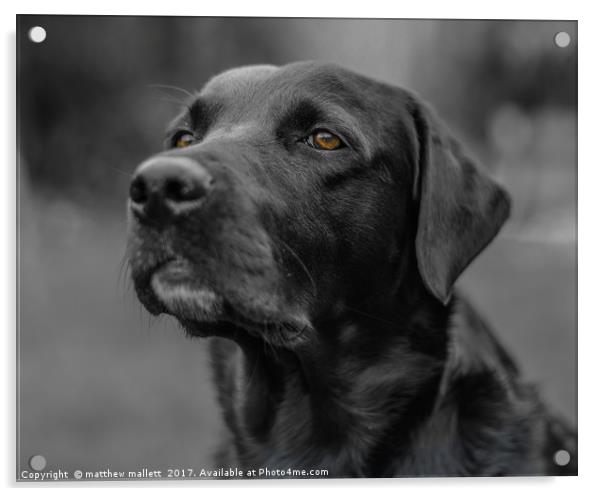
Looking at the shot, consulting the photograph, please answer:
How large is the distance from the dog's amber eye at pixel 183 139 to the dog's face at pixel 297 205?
0.01m

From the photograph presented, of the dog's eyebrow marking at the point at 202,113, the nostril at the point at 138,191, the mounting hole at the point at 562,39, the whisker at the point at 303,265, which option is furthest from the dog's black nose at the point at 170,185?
the mounting hole at the point at 562,39

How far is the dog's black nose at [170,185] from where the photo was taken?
81.1 inches

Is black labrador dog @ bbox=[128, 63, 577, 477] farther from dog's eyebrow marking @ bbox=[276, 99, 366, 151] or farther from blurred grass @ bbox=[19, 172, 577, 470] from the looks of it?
blurred grass @ bbox=[19, 172, 577, 470]

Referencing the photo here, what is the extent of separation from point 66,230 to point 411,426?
164 cm

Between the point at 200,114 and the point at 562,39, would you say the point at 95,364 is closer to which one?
the point at 200,114

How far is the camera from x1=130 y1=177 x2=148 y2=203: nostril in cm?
209

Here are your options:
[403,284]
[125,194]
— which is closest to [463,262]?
[403,284]

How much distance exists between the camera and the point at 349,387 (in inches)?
109

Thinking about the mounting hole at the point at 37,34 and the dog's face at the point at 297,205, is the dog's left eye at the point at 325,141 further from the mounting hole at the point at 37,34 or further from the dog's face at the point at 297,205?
the mounting hole at the point at 37,34

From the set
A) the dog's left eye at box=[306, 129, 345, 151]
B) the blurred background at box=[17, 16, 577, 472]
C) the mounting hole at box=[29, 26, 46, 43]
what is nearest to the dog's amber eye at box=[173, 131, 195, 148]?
the blurred background at box=[17, 16, 577, 472]

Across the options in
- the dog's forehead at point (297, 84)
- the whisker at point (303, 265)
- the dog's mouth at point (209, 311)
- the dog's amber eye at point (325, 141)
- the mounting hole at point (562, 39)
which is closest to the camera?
the dog's mouth at point (209, 311)

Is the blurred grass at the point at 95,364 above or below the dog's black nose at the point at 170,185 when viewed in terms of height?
below

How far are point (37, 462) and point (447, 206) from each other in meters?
1.94
